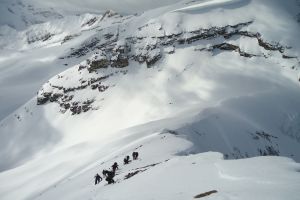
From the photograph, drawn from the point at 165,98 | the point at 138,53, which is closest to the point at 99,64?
the point at 138,53

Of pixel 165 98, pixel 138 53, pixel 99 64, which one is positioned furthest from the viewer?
pixel 138 53

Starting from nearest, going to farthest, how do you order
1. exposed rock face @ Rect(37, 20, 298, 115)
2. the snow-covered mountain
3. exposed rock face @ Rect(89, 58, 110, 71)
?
the snow-covered mountain → exposed rock face @ Rect(37, 20, 298, 115) → exposed rock face @ Rect(89, 58, 110, 71)

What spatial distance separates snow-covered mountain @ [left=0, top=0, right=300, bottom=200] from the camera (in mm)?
66231

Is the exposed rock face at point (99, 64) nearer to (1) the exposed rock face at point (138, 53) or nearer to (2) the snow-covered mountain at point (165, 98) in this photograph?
(1) the exposed rock face at point (138, 53)

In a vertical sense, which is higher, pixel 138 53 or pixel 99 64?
pixel 138 53

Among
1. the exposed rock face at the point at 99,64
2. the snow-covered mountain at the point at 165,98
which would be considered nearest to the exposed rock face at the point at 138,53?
the exposed rock face at the point at 99,64

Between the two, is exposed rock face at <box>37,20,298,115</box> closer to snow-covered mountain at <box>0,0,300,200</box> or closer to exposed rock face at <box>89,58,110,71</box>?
exposed rock face at <box>89,58,110,71</box>

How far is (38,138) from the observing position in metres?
110

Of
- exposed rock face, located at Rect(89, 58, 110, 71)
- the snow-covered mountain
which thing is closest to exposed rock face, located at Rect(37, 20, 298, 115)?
exposed rock face, located at Rect(89, 58, 110, 71)

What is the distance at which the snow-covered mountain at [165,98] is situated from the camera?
66.2 meters

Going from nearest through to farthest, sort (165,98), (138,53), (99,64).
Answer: (165,98) < (99,64) < (138,53)

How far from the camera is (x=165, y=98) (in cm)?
10531

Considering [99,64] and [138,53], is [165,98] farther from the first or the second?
[99,64]

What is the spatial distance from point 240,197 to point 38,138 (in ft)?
325
